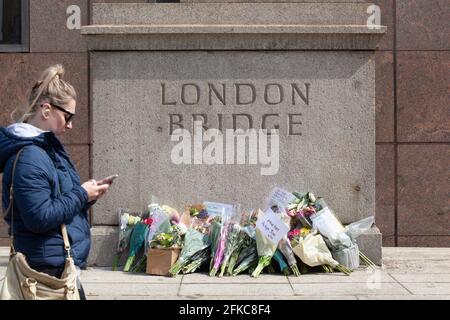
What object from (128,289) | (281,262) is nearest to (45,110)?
(128,289)

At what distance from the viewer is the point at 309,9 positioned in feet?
24.1

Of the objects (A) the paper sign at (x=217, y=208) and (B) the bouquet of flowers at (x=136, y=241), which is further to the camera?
(A) the paper sign at (x=217, y=208)

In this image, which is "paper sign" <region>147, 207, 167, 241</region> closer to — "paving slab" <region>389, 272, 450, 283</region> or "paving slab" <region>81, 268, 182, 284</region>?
"paving slab" <region>81, 268, 182, 284</region>

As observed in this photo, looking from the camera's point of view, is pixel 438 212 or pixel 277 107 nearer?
pixel 277 107

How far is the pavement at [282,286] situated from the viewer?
18.4 ft

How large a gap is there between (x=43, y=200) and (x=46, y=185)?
0.09 metres

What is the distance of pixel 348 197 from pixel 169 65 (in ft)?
7.22

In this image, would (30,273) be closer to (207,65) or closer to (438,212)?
(207,65)

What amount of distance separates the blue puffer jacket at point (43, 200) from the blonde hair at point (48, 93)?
0.15 m

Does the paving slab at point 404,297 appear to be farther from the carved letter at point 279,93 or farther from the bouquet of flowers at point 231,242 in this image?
the carved letter at point 279,93

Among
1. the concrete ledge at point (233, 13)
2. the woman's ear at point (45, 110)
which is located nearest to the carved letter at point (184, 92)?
the concrete ledge at point (233, 13)

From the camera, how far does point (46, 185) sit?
343cm

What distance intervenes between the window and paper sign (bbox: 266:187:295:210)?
13.9ft
